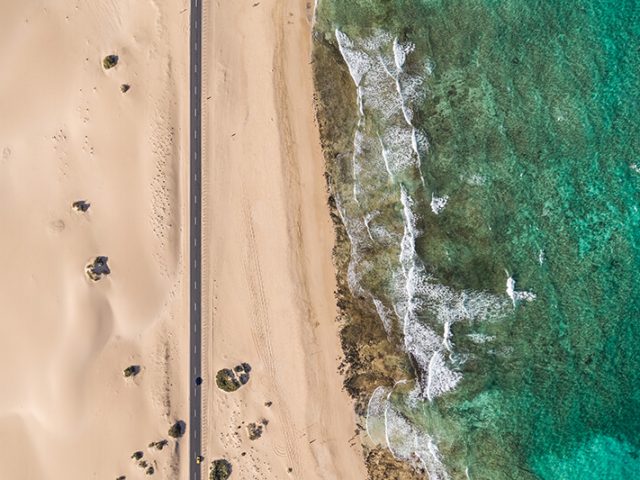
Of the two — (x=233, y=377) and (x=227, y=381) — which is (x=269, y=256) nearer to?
(x=233, y=377)

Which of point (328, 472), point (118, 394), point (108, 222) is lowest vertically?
point (328, 472)

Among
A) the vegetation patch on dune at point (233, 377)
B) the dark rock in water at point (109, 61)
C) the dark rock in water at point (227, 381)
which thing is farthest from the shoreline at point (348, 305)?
the dark rock in water at point (109, 61)

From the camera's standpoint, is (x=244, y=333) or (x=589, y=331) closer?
(x=589, y=331)

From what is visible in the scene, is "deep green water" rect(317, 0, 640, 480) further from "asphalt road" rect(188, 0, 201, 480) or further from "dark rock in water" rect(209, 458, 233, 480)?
"dark rock in water" rect(209, 458, 233, 480)

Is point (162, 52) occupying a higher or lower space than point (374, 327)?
higher

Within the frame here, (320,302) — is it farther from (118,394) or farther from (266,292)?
(118,394)

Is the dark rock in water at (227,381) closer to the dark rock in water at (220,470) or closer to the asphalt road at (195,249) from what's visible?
the asphalt road at (195,249)

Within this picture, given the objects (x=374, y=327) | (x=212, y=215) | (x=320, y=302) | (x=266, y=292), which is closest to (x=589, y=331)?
(x=374, y=327)
